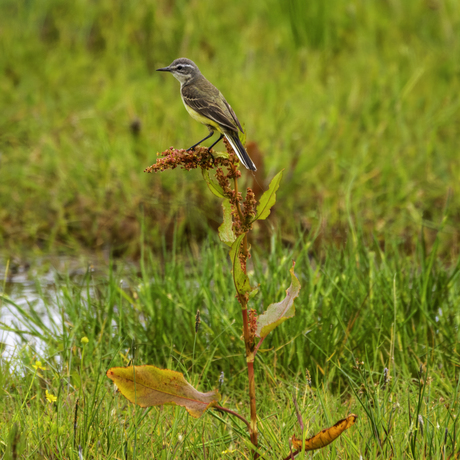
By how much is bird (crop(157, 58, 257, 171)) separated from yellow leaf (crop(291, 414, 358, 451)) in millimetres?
725

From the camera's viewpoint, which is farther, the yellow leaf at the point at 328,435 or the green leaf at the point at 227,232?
the green leaf at the point at 227,232

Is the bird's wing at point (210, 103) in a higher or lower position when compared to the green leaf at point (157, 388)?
higher

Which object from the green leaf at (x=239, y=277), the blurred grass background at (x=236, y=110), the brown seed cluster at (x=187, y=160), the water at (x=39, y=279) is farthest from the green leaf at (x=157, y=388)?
the water at (x=39, y=279)

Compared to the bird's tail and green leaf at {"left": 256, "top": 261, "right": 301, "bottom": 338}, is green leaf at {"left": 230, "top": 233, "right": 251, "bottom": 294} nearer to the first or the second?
green leaf at {"left": 256, "top": 261, "right": 301, "bottom": 338}

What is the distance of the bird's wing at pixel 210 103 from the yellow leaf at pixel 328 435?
3.01ft

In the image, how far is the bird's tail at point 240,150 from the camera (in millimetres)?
1945

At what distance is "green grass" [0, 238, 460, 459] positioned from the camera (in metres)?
2.12

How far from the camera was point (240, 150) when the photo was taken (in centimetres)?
203

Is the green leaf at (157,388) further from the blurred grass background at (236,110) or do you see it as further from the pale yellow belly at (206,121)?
the blurred grass background at (236,110)

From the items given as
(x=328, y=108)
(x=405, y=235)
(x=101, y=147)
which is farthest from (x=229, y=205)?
(x=328, y=108)

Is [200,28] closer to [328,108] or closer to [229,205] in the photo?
[328,108]

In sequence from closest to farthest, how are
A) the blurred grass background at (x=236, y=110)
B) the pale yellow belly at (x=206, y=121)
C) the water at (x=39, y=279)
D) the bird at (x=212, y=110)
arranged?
the bird at (x=212, y=110) → the pale yellow belly at (x=206, y=121) → the water at (x=39, y=279) → the blurred grass background at (x=236, y=110)

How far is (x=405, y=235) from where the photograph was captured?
4703mm

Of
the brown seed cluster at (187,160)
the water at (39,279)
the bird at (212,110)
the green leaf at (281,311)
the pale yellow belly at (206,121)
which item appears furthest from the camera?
the water at (39,279)
